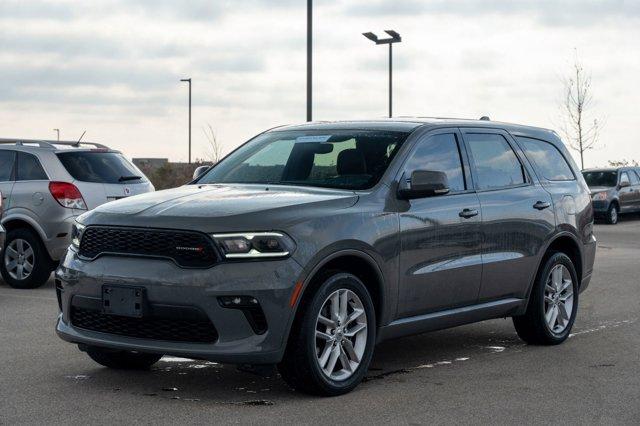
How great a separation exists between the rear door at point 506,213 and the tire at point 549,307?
0.58 ft

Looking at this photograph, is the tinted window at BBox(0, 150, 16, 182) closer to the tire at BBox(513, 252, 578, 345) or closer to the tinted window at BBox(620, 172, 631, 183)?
the tire at BBox(513, 252, 578, 345)

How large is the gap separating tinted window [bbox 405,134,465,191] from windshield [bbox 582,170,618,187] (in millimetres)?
27058

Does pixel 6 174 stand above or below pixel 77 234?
above

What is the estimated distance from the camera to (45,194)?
13.5 meters

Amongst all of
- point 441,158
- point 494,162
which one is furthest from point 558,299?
point 441,158

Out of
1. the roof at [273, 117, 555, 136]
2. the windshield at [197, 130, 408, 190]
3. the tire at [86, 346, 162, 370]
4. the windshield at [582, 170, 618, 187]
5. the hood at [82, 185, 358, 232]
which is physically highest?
the roof at [273, 117, 555, 136]

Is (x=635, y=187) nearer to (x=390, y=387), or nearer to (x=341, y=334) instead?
(x=390, y=387)

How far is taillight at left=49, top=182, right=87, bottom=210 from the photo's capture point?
44.1 feet

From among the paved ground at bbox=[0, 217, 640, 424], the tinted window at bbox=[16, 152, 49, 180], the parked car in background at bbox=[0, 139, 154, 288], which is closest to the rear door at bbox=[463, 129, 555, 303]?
the paved ground at bbox=[0, 217, 640, 424]

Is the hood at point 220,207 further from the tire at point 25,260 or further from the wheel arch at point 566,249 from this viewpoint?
the tire at point 25,260

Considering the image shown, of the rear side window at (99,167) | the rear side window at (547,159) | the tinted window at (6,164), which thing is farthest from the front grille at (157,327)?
the tinted window at (6,164)

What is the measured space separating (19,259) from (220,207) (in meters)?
7.49

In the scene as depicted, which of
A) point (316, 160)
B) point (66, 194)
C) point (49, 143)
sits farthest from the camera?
point (49, 143)

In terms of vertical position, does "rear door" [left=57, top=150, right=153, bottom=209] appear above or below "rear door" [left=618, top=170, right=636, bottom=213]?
above
